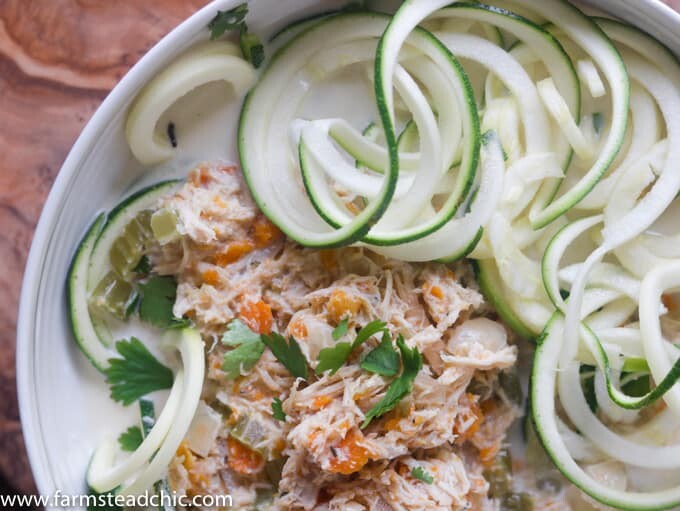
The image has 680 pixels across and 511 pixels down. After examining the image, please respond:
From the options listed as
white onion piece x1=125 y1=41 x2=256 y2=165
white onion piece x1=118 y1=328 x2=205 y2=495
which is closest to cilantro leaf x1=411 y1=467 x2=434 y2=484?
white onion piece x1=118 y1=328 x2=205 y2=495

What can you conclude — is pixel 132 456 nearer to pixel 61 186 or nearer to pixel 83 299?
pixel 83 299

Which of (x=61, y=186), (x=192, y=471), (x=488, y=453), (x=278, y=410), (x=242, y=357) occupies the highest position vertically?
(x=61, y=186)

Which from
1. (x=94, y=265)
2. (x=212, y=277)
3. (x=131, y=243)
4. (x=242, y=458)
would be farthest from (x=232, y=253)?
(x=242, y=458)

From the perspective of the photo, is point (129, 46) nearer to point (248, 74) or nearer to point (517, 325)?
point (248, 74)

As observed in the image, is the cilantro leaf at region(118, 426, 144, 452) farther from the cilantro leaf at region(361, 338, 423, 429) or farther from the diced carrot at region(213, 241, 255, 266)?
the cilantro leaf at region(361, 338, 423, 429)

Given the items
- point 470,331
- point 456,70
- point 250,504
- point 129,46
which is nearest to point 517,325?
point 470,331

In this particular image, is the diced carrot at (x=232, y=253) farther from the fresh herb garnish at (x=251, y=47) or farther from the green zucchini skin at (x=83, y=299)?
the fresh herb garnish at (x=251, y=47)
